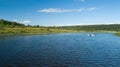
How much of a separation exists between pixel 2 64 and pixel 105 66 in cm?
1885

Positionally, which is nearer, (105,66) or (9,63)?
(105,66)

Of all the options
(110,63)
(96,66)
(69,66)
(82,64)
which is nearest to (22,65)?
(69,66)

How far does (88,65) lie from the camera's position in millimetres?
37031

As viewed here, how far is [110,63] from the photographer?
38469 mm

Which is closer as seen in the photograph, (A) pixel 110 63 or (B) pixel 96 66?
(B) pixel 96 66

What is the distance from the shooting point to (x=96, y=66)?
36.1 metres

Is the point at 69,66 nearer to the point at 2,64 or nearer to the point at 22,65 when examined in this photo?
the point at 22,65

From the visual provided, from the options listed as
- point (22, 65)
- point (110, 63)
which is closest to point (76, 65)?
point (110, 63)

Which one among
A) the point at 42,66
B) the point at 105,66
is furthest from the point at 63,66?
the point at 105,66

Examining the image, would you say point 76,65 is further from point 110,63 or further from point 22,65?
point 22,65

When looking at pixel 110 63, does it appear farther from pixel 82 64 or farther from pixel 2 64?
pixel 2 64

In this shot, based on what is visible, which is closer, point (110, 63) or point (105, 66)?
point (105, 66)

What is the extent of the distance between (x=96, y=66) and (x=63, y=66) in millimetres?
5821

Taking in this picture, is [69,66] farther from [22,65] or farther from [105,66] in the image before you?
[22,65]
